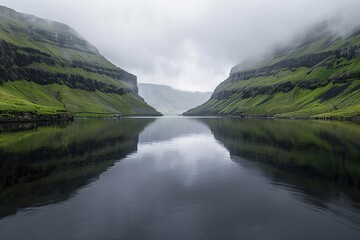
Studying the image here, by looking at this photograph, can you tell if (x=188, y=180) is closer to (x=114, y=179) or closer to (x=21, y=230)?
(x=114, y=179)

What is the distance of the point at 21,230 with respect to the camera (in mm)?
23719

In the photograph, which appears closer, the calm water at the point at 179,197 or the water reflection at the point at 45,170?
the calm water at the point at 179,197

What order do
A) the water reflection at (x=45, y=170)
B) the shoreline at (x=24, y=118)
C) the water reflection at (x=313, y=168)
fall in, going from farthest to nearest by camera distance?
the shoreline at (x=24, y=118) < the water reflection at (x=313, y=168) < the water reflection at (x=45, y=170)

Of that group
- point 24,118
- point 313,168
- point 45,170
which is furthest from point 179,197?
point 24,118

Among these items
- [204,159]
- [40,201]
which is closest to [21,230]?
[40,201]

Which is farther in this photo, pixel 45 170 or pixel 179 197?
pixel 45 170

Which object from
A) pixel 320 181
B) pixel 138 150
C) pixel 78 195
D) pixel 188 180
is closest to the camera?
pixel 78 195

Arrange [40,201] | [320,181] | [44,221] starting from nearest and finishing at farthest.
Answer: [44,221]
[40,201]
[320,181]

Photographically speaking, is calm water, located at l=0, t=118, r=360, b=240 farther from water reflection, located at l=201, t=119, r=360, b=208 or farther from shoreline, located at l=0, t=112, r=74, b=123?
shoreline, located at l=0, t=112, r=74, b=123

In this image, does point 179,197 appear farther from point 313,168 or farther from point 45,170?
point 313,168

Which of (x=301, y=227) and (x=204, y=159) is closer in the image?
(x=301, y=227)

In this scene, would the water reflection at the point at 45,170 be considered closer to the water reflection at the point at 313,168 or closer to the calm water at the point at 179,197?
the calm water at the point at 179,197

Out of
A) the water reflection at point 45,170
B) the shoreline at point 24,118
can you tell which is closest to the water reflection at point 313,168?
the water reflection at point 45,170

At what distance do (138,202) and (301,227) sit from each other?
16.0 m
